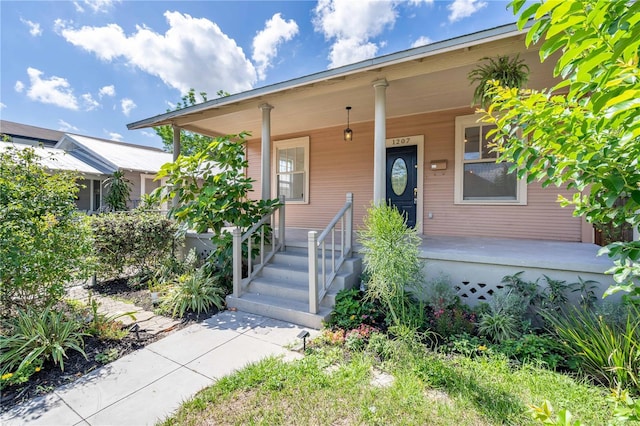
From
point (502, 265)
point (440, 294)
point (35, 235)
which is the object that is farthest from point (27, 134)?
point (502, 265)

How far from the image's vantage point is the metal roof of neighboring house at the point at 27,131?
61.0ft

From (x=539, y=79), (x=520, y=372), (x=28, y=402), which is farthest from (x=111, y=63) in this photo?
(x=520, y=372)

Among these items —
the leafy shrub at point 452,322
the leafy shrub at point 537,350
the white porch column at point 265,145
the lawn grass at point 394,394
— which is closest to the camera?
the lawn grass at point 394,394

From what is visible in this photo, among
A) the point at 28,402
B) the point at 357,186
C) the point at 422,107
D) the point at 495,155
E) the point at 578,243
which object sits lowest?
the point at 28,402

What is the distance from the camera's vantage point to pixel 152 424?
1929 millimetres

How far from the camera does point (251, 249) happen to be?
14.6ft

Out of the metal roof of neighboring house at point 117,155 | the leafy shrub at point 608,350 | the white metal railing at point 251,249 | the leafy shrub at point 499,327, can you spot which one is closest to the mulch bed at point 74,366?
the white metal railing at point 251,249

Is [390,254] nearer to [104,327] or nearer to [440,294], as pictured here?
[440,294]

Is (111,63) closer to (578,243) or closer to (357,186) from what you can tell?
(357,186)

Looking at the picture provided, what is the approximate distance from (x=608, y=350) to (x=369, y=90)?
4328 millimetres

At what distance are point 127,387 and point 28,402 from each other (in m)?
0.67

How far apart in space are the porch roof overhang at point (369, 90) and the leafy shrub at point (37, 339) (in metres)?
3.90

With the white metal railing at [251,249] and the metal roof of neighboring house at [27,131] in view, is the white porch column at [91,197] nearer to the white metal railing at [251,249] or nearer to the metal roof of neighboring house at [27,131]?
the metal roof of neighboring house at [27,131]

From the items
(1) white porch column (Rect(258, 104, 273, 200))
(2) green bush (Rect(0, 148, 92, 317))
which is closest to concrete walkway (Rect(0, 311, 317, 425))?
(2) green bush (Rect(0, 148, 92, 317))
